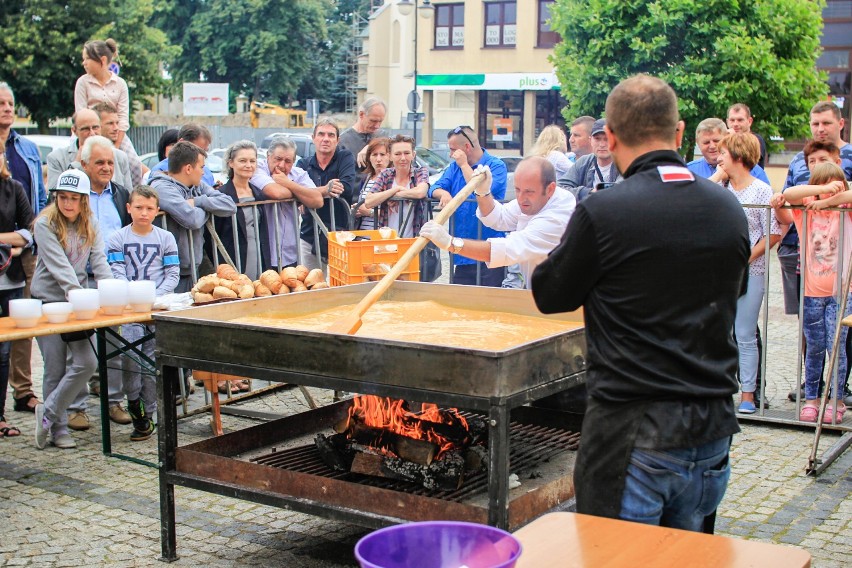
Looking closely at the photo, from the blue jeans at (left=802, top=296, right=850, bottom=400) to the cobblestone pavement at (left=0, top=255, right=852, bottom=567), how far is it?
458 mm

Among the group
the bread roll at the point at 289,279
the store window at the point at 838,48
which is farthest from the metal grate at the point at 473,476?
the store window at the point at 838,48

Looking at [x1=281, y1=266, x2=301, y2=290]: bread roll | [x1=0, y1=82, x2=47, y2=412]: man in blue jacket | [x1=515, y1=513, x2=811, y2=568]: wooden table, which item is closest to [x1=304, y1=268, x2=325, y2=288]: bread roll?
[x1=281, y1=266, x2=301, y2=290]: bread roll

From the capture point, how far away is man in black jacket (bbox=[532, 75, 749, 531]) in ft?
10.4

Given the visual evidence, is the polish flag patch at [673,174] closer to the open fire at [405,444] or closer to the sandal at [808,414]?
the open fire at [405,444]

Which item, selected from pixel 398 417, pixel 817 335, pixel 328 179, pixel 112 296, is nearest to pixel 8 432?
pixel 112 296

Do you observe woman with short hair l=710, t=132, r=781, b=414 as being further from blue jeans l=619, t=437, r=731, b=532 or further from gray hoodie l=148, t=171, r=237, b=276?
blue jeans l=619, t=437, r=731, b=532

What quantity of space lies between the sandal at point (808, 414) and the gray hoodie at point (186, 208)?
4.54 meters

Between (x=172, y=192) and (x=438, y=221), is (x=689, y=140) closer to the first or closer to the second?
(x=172, y=192)

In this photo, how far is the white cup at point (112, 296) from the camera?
6488 mm

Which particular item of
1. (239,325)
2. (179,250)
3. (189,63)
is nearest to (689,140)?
(179,250)

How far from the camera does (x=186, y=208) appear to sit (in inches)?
307

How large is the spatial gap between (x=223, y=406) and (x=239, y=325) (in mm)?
3557

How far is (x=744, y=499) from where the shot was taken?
6086 millimetres

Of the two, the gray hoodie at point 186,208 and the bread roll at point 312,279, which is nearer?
the bread roll at point 312,279
